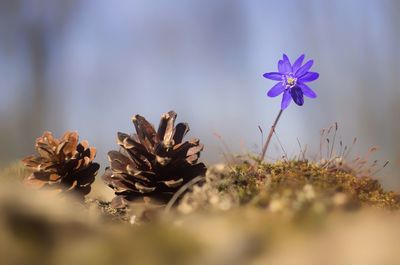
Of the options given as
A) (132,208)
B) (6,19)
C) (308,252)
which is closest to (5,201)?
(308,252)

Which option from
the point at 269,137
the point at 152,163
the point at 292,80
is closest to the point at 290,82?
the point at 292,80

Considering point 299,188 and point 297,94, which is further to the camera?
point 297,94

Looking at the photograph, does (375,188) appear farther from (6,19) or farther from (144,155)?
(6,19)

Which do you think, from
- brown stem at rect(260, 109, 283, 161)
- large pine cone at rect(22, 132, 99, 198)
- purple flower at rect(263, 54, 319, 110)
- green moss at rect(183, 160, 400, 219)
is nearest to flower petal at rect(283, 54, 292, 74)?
purple flower at rect(263, 54, 319, 110)

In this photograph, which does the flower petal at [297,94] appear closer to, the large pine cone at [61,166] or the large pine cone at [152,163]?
the large pine cone at [152,163]

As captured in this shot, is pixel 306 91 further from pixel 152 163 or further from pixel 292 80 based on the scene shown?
pixel 152 163

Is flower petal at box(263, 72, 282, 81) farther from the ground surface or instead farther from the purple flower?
the ground surface
